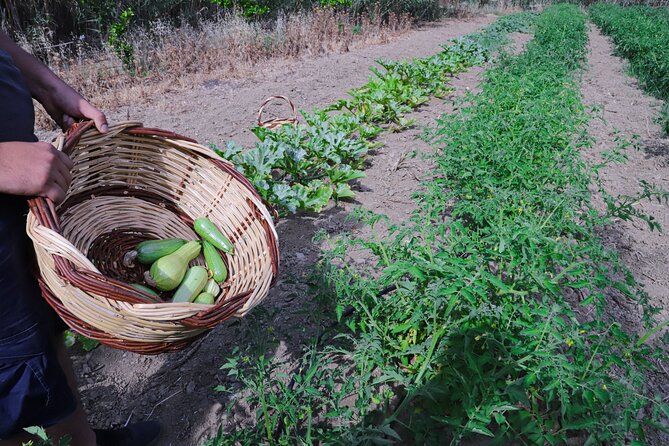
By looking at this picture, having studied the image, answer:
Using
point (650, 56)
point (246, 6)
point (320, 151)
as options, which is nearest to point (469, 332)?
point (320, 151)

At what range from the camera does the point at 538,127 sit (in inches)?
136

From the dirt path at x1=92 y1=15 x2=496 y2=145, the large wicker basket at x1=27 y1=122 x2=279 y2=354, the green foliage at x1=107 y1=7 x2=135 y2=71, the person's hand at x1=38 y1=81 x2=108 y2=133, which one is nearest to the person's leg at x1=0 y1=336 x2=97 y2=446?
the large wicker basket at x1=27 y1=122 x2=279 y2=354

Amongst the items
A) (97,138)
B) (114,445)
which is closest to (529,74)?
(97,138)

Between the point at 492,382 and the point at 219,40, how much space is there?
8756mm

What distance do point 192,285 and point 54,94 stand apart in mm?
844

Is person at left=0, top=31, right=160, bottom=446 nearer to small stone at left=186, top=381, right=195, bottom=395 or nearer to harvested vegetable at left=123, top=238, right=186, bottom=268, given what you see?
harvested vegetable at left=123, top=238, right=186, bottom=268

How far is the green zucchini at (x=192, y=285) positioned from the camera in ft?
5.66

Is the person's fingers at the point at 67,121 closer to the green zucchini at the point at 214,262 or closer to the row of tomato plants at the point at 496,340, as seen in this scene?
the green zucchini at the point at 214,262

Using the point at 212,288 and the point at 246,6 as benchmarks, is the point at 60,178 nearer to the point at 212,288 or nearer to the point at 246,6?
the point at 212,288

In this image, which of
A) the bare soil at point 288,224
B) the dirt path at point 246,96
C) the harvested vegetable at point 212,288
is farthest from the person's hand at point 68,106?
the dirt path at point 246,96

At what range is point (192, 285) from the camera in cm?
175

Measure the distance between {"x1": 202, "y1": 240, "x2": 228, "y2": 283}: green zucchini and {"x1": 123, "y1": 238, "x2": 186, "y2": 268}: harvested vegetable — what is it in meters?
0.12

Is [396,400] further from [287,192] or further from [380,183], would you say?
[380,183]

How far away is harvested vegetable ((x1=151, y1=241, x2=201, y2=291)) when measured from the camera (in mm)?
1735
